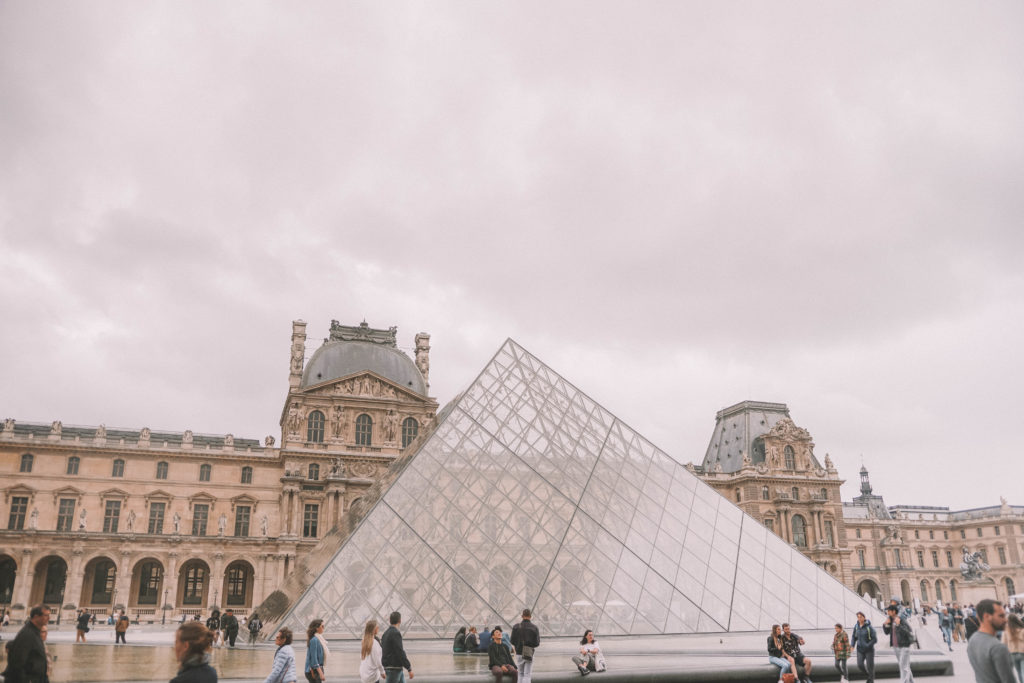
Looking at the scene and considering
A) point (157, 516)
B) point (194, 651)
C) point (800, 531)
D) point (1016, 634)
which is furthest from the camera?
point (800, 531)

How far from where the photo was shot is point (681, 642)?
12.9m

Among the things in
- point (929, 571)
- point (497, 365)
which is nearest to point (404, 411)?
point (497, 365)

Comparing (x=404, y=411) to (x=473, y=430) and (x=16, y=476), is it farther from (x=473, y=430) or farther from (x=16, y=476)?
(x=473, y=430)

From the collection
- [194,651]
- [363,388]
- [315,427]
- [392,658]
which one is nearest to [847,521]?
[363,388]

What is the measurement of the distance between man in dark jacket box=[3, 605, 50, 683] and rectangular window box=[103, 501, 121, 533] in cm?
3693

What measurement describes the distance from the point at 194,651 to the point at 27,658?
7.99 ft

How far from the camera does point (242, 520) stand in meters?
38.8

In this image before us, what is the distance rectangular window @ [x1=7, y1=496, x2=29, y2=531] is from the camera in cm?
3556

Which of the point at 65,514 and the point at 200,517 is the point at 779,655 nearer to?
the point at 200,517

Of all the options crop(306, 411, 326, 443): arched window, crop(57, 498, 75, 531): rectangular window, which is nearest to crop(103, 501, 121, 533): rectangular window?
crop(57, 498, 75, 531): rectangular window

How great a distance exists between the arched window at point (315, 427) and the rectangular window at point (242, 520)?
4941mm

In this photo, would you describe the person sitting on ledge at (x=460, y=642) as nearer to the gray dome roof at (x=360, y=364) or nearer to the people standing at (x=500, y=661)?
the people standing at (x=500, y=661)

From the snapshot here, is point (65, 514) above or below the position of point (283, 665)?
above

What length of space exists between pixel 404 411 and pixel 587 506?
28214 mm
